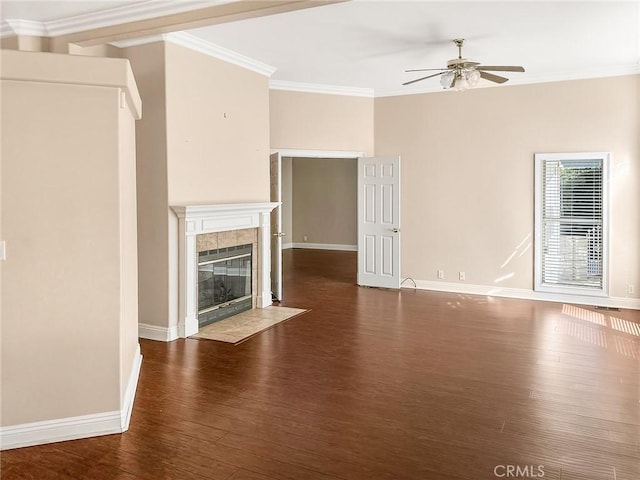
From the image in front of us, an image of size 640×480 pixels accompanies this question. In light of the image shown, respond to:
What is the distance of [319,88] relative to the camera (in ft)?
25.0

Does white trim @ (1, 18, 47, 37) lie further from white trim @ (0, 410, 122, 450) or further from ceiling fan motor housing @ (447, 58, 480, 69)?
ceiling fan motor housing @ (447, 58, 480, 69)

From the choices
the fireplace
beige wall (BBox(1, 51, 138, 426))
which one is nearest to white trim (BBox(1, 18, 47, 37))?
beige wall (BBox(1, 51, 138, 426))

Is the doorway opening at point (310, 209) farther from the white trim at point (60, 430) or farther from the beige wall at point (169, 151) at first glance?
the white trim at point (60, 430)

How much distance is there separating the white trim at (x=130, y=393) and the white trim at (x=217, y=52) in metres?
3.14

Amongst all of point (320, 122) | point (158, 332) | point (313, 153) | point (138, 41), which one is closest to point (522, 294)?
point (313, 153)

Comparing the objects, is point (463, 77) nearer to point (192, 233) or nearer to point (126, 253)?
point (192, 233)

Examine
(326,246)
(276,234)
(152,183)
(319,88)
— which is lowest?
(326,246)

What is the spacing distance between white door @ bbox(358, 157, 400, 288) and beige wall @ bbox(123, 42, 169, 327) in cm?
367

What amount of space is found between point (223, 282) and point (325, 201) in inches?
300

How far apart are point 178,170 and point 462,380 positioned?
3451 mm

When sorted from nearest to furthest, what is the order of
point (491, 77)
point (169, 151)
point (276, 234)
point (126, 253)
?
point (126, 253) → point (169, 151) → point (491, 77) → point (276, 234)

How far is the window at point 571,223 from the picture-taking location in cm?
662

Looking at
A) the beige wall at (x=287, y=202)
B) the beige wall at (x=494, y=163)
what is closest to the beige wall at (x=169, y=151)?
the beige wall at (x=494, y=163)

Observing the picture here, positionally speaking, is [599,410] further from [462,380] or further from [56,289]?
[56,289]
